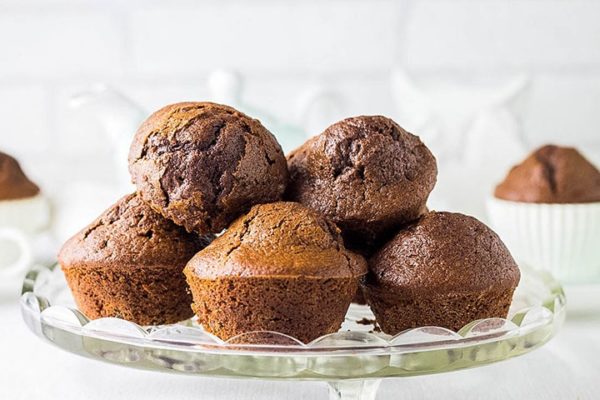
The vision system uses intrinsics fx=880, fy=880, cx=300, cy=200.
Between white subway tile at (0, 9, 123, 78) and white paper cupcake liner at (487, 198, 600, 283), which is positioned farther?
white subway tile at (0, 9, 123, 78)

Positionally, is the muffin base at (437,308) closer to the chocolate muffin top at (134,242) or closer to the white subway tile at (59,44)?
the chocolate muffin top at (134,242)

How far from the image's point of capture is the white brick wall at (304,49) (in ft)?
9.68

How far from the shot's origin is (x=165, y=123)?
1.17 meters

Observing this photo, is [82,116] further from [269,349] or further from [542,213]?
[269,349]

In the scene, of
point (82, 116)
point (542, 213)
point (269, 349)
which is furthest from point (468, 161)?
point (269, 349)

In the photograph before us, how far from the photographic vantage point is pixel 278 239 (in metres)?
1.08

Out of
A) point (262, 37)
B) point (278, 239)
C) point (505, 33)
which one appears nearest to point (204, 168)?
point (278, 239)

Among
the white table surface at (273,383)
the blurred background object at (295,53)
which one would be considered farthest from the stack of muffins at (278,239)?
the blurred background object at (295,53)

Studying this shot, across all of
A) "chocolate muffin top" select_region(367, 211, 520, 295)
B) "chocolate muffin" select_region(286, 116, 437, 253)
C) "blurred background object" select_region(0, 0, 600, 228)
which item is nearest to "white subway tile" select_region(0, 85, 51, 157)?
"blurred background object" select_region(0, 0, 600, 228)

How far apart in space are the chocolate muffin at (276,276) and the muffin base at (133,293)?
0.10m

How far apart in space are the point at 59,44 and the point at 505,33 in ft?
5.01

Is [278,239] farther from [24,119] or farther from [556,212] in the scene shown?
[24,119]

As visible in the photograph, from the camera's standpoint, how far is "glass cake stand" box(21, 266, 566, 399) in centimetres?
97

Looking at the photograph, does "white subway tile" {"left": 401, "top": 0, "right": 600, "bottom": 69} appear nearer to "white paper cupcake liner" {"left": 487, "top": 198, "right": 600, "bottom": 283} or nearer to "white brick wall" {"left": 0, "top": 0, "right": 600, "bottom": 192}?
"white brick wall" {"left": 0, "top": 0, "right": 600, "bottom": 192}
